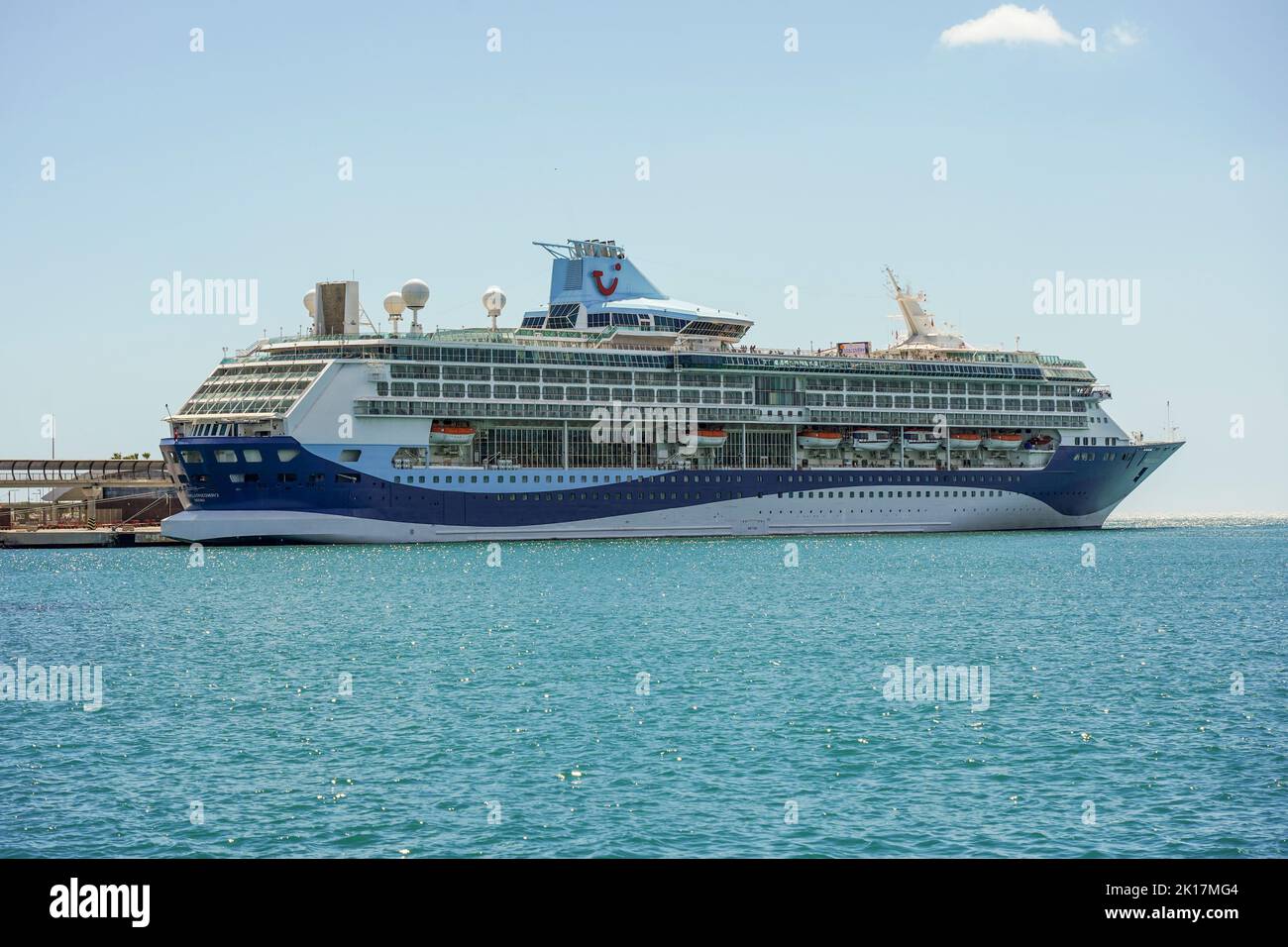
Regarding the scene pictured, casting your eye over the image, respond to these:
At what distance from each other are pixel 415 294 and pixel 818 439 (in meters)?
28.1

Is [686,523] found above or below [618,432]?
below

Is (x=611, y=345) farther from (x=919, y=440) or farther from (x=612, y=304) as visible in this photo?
(x=919, y=440)

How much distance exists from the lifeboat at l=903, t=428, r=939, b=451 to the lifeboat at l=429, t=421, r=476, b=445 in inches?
1207

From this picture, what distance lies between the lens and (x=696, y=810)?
2009 cm

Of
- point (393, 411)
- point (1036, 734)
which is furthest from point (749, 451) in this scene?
point (1036, 734)

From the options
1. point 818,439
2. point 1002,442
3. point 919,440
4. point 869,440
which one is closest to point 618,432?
point 818,439

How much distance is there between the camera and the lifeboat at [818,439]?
91.4m

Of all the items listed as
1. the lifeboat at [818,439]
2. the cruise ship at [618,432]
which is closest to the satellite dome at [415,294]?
the cruise ship at [618,432]

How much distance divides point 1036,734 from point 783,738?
181 inches

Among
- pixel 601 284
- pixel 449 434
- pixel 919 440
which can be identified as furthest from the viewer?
pixel 919 440

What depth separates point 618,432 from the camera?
84250mm

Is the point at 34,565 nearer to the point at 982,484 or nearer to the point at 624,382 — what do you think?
the point at 624,382

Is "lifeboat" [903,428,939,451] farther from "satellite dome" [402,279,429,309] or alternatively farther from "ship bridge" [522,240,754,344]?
"satellite dome" [402,279,429,309]

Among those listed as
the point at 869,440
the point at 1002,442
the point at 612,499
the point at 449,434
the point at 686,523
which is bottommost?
the point at 686,523
